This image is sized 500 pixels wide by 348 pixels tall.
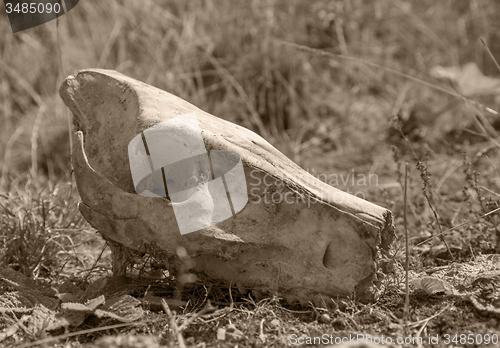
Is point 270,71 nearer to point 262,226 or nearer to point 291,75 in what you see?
point 291,75

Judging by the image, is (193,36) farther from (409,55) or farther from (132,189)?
(132,189)

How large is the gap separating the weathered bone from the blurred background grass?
63.6 inches

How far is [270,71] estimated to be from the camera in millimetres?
3846

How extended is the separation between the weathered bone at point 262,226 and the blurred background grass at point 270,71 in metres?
1.61

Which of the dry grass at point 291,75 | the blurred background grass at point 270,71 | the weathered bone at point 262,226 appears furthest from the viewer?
the blurred background grass at point 270,71

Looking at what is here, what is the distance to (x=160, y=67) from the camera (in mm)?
3766

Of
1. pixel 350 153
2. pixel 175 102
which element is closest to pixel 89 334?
pixel 175 102

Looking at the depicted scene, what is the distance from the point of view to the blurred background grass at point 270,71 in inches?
144

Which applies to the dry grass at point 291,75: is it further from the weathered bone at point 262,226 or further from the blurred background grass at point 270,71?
the weathered bone at point 262,226

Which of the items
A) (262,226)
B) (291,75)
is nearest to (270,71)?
(291,75)

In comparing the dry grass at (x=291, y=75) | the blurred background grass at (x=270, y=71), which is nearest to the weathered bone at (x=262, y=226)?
the dry grass at (x=291, y=75)

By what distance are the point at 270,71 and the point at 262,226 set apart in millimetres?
2401

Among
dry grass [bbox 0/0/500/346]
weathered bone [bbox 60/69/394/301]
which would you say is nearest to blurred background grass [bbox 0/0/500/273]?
dry grass [bbox 0/0/500/346]

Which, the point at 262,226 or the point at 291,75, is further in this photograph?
the point at 291,75
